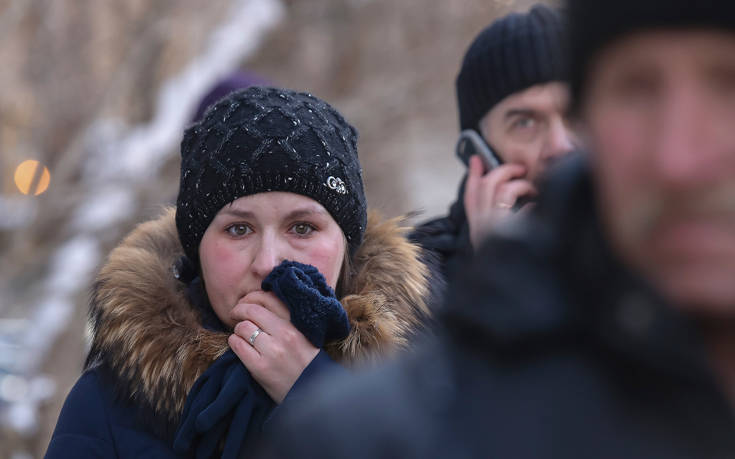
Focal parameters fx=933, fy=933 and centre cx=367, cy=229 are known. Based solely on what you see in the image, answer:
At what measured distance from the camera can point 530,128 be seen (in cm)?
273

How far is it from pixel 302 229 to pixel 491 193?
650 mm

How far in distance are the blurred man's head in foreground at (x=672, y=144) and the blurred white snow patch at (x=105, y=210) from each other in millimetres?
6899

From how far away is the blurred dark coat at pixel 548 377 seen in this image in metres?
0.89

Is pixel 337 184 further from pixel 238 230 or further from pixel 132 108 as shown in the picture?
pixel 132 108

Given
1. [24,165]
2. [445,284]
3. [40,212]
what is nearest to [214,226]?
[445,284]

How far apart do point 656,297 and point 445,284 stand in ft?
5.29

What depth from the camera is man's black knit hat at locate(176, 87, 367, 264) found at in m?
2.22

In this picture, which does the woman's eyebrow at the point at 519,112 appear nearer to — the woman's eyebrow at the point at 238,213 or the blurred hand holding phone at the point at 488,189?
the blurred hand holding phone at the point at 488,189

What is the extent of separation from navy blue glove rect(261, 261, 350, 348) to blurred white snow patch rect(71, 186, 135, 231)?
5701 mm

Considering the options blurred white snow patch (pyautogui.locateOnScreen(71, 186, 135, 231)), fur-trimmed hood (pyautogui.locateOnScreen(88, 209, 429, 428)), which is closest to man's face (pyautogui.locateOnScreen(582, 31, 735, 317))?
fur-trimmed hood (pyautogui.locateOnScreen(88, 209, 429, 428))

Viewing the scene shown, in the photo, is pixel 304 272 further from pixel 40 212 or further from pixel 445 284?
pixel 40 212

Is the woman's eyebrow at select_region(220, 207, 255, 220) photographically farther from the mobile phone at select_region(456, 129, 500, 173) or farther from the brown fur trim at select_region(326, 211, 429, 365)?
the mobile phone at select_region(456, 129, 500, 173)

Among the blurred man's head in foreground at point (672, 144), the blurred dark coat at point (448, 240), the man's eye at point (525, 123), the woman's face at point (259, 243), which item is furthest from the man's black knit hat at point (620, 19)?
the man's eye at point (525, 123)

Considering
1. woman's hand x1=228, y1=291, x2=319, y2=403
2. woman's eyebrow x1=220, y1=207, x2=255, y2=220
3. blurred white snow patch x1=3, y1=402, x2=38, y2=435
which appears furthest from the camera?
blurred white snow patch x1=3, y1=402, x2=38, y2=435
